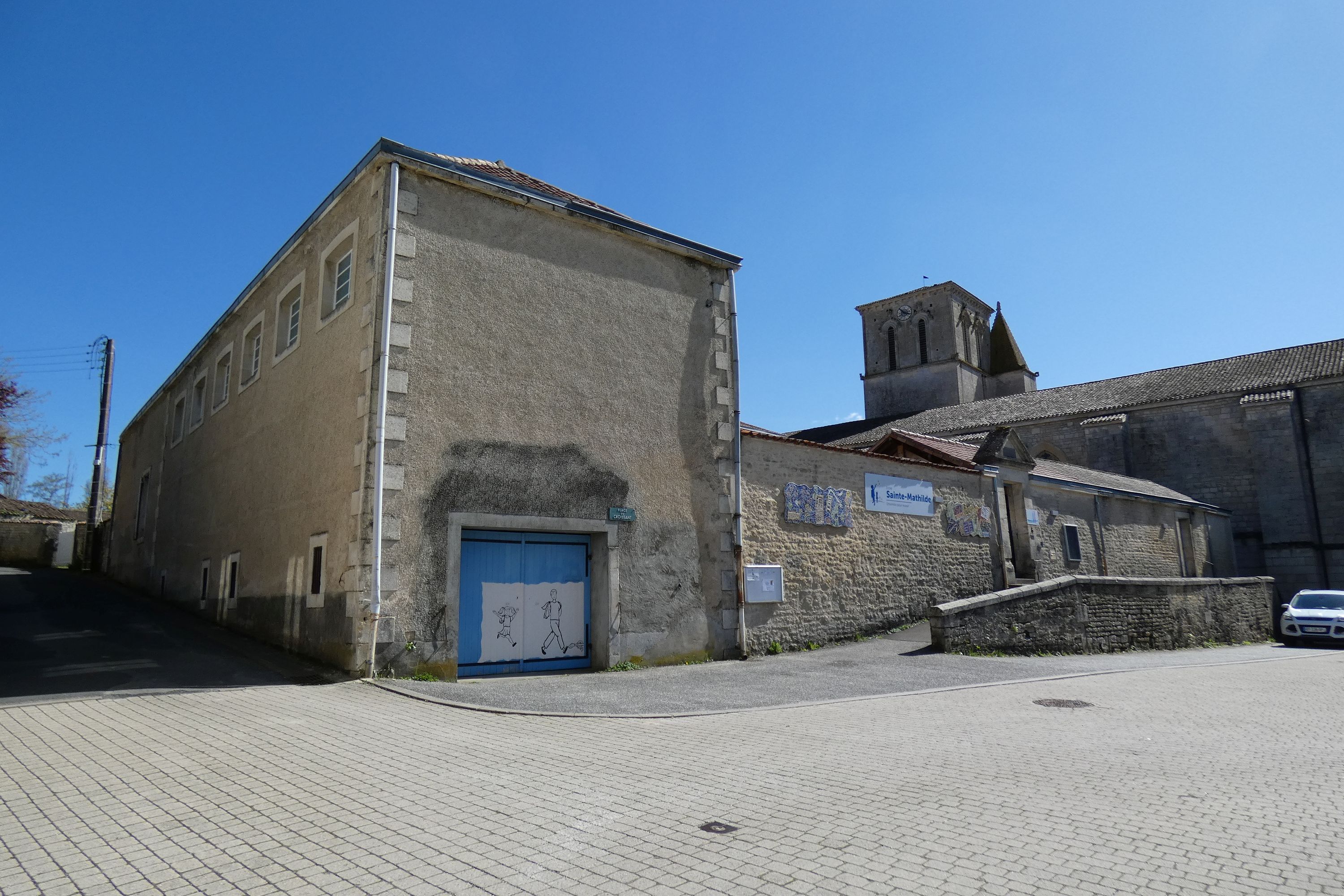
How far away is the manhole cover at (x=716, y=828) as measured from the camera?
411 cm

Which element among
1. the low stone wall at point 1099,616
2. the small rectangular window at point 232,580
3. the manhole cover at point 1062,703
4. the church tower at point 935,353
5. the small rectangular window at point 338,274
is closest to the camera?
the manhole cover at point 1062,703

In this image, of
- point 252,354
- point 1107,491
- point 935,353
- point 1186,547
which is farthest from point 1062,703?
point 935,353

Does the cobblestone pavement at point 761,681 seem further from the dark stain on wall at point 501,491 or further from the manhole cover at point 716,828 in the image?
the manhole cover at point 716,828

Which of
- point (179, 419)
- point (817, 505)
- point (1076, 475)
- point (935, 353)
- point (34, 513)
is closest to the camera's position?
point (817, 505)

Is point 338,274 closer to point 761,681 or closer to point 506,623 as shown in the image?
point 506,623

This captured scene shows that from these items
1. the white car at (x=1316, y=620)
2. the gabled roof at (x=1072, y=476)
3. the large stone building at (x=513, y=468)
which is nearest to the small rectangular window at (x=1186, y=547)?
the gabled roof at (x=1072, y=476)

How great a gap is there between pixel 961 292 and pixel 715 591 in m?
43.1

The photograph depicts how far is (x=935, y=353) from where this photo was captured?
48969 millimetres

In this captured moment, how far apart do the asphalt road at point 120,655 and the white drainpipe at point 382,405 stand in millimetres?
935

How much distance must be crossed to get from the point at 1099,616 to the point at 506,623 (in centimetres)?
1209

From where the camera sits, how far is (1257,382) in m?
32.4

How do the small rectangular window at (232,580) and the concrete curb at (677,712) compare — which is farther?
the small rectangular window at (232,580)

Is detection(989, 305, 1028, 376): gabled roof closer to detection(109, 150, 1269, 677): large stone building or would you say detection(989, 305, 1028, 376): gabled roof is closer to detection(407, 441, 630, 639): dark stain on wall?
detection(109, 150, 1269, 677): large stone building

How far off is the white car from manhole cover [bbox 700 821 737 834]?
69.9 ft
